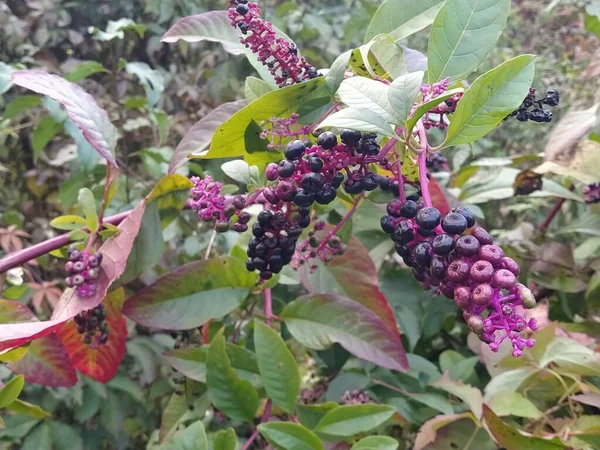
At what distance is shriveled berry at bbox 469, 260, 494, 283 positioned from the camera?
356 mm

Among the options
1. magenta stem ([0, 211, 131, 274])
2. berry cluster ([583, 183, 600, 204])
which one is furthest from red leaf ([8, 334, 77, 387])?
berry cluster ([583, 183, 600, 204])

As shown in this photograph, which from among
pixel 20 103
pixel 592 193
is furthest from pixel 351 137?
pixel 20 103

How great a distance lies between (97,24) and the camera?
2.23 meters

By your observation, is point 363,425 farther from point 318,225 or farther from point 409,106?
point 409,106

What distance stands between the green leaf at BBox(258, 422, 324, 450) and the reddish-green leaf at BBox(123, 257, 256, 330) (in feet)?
0.62

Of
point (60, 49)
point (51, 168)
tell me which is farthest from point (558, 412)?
point (60, 49)

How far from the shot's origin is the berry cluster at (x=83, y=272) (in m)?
0.62

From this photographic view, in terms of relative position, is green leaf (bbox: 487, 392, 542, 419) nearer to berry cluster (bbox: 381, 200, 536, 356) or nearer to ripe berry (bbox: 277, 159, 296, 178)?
berry cluster (bbox: 381, 200, 536, 356)

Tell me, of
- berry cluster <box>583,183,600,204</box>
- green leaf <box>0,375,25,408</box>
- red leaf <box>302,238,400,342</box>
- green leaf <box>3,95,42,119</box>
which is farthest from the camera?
green leaf <box>3,95,42,119</box>

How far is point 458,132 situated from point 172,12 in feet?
5.97

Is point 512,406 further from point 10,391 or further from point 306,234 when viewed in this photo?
point 10,391

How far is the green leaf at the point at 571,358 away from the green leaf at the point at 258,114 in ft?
1.75

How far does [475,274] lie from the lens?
0.36m

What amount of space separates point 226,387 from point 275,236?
246mm
